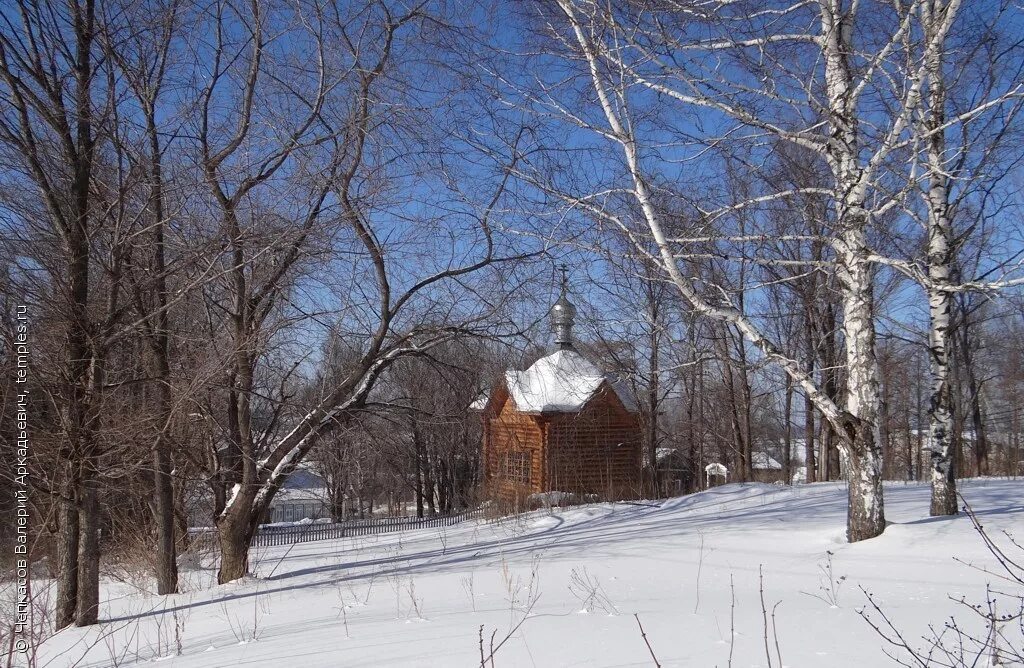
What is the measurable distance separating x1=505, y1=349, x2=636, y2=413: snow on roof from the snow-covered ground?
210cm

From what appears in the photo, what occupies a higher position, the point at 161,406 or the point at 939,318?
the point at 939,318

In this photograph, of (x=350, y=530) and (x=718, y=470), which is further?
(x=718, y=470)

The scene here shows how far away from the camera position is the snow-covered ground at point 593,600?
160 inches

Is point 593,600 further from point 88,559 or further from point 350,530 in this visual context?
point 350,530

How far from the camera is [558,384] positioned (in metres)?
14.2

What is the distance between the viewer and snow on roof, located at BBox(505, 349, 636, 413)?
9.91m

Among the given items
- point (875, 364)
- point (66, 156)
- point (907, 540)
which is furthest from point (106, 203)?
point (907, 540)

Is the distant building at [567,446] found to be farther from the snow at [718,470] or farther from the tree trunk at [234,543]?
the tree trunk at [234,543]

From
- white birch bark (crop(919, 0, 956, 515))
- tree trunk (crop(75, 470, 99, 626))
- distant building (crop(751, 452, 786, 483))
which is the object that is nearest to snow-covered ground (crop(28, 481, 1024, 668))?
tree trunk (crop(75, 470, 99, 626))

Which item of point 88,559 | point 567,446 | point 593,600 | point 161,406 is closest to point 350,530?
point 567,446

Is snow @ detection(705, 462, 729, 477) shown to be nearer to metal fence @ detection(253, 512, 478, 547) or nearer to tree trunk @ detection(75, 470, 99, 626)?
metal fence @ detection(253, 512, 478, 547)

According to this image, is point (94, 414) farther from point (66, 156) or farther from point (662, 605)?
point (662, 605)

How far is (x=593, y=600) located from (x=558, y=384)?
890cm

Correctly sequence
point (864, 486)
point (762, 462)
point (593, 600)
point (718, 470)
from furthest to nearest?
1. point (762, 462)
2. point (718, 470)
3. point (864, 486)
4. point (593, 600)
